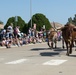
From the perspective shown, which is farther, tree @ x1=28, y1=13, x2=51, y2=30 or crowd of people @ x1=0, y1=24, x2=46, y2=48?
tree @ x1=28, y1=13, x2=51, y2=30

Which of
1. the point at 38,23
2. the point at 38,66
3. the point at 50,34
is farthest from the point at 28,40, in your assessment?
the point at 38,23

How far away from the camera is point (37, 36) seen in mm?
32938

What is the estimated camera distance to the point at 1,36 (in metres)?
27.0

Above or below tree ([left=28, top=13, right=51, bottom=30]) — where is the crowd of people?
below

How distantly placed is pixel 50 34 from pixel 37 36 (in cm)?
950

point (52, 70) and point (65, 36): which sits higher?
point (65, 36)

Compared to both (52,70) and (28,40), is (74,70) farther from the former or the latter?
(28,40)

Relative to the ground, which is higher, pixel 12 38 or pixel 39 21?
pixel 39 21

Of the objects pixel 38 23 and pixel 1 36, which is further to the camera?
pixel 38 23

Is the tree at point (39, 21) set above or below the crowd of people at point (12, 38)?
above

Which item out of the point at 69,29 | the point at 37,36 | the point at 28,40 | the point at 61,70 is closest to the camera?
the point at 61,70

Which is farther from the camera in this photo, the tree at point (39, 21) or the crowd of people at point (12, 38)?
the tree at point (39, 21)

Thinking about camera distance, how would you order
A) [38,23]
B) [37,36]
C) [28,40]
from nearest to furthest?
[28,40] < [37,36] < [38,23]

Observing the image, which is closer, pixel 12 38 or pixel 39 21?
pixel 12 38
